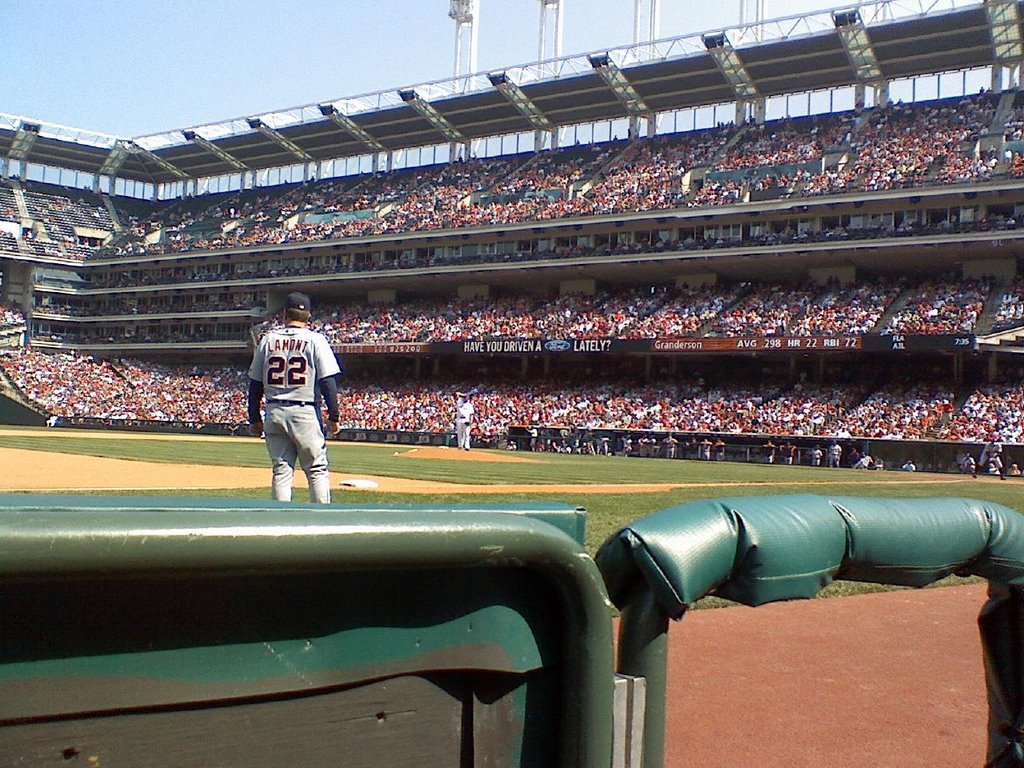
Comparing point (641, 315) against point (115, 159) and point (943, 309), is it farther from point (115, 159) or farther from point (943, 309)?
point (115, 159)

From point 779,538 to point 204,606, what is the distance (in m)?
1.10

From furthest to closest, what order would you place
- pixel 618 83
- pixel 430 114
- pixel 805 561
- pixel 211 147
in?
pixel 211 147 → pixel 430 114 → pixel 618 83 → pixel 805 561

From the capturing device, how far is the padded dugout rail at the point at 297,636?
3.67 ft

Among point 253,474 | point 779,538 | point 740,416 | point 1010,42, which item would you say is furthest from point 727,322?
point 779,538

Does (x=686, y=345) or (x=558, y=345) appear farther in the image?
(x=558, y=345)

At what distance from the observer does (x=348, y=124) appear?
53969 mm

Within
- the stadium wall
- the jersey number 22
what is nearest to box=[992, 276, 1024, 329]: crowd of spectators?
the jersey number 22

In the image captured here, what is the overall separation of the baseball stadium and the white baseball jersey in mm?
470

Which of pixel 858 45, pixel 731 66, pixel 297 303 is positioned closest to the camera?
pixel 297 303

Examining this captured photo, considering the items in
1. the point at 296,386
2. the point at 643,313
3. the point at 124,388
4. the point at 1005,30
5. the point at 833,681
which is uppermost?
the point at 1005,30

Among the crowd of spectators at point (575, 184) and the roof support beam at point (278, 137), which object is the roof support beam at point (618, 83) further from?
the roof support beam at point (278, 137)

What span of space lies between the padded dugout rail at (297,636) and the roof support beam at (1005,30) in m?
42.3

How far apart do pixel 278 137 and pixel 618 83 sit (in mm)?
20807

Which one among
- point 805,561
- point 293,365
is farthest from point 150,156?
point 805,561
